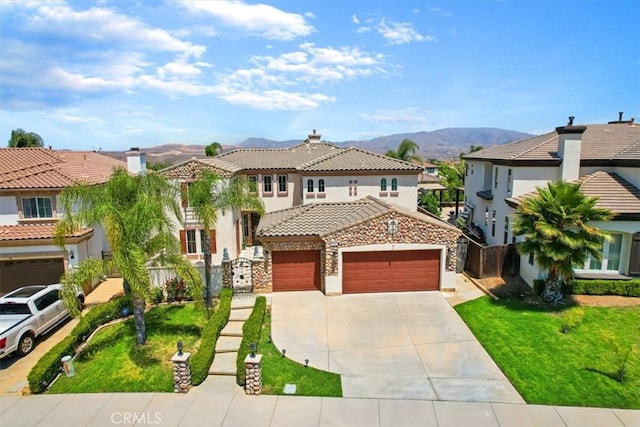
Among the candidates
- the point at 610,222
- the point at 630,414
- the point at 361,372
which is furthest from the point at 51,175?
the point at 610,222

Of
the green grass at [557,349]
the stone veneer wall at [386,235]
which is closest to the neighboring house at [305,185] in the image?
the stone veneer wall at [386,235]

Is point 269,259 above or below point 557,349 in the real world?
above

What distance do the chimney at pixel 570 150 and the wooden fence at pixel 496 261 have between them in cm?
502

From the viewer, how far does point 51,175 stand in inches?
814

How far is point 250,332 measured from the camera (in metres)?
14.2

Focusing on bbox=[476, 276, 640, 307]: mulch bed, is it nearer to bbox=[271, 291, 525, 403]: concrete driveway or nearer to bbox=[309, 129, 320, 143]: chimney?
bbox=[271, 291, 525, 403]: concrete driveway

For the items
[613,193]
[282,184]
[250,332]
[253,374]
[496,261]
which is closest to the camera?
[253,374]

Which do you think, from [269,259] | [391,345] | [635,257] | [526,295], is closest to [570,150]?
[635,257]

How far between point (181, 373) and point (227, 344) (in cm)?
291

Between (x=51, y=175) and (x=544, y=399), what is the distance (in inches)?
934

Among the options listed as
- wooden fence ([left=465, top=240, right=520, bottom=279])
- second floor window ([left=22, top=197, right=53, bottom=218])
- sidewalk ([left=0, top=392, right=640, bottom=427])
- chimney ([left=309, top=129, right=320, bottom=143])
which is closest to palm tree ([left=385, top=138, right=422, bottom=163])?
chimney ([left=309, top=129, right=320, bottom=143])

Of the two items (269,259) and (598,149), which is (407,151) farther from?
(269,259)

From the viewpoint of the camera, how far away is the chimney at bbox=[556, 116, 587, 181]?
20.4 m

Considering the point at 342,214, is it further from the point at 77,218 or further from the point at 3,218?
the point at 3,218
